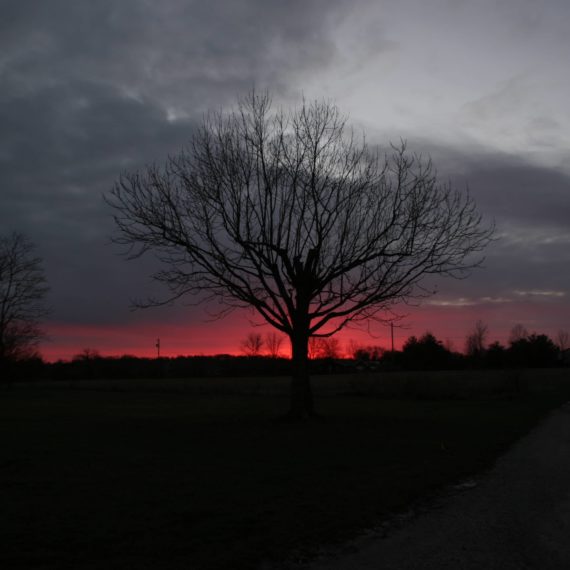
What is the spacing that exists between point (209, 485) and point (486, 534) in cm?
453

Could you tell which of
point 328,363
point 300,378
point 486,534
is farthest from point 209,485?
point 328,363

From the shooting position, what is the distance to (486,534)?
21.3 ft

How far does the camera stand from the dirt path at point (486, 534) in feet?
18.0

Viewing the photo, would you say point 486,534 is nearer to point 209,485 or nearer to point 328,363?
point 209,485

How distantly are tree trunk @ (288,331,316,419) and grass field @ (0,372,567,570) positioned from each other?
669 mm

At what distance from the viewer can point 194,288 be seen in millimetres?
20094

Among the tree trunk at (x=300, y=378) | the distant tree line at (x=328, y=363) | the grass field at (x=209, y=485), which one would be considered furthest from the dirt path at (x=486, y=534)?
the distant tree line at (x=328, y=363)

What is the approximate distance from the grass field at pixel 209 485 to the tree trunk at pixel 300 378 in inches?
26.3

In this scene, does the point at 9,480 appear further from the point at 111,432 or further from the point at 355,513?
the point at 111,432

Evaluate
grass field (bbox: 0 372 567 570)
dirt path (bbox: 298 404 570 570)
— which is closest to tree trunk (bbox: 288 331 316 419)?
grass field (bbox: 0 372 567 570)

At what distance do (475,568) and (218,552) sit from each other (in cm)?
232

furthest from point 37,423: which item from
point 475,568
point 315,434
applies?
point 475,568

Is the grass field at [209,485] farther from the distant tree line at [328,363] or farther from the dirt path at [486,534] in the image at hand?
the distant tree line at [328,363]

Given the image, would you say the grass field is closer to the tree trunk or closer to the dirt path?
the dirt path
